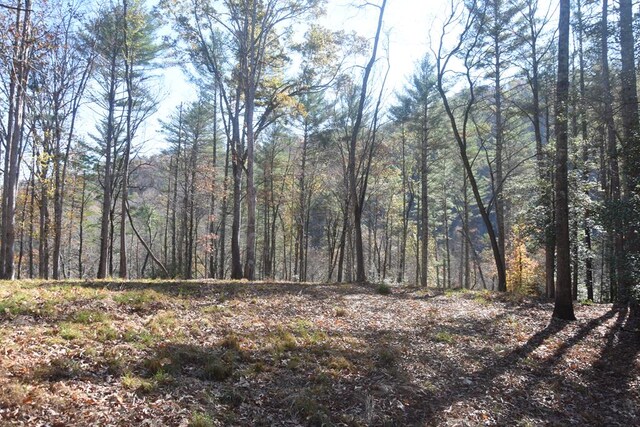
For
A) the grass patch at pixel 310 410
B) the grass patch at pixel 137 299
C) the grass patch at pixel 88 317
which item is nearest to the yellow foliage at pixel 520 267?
the grass patch at pixel 137 299

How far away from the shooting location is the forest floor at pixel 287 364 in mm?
4332

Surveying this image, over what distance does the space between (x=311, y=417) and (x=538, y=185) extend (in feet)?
39.0

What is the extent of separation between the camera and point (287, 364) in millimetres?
5852

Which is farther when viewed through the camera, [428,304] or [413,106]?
[413,106]

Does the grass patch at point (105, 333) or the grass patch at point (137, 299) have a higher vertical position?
the grass patch at point (137, 299)

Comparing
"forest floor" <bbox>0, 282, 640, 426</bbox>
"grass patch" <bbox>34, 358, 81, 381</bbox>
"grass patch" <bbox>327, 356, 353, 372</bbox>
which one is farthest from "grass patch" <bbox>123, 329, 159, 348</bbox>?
"grass patch" <bbox>327, 356, 353, 372</bbox>

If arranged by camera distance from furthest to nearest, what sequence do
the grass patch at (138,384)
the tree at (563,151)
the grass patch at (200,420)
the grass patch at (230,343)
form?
the tree at (563,151) → the grass patch at (230,343) → the grass patch at (138,384) → the grass patch at (200,420)

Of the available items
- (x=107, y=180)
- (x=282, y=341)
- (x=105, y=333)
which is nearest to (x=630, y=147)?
(x=282, y=341)

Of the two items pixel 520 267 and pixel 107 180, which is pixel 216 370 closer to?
pixel 107 180

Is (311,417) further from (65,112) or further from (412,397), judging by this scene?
(65,112)

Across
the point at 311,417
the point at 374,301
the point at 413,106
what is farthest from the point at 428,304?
the point at 413,106

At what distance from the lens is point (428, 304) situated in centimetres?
1152

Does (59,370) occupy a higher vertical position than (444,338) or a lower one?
higher

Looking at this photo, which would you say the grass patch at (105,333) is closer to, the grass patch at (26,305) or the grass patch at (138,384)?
the grass patch at (26,305)
